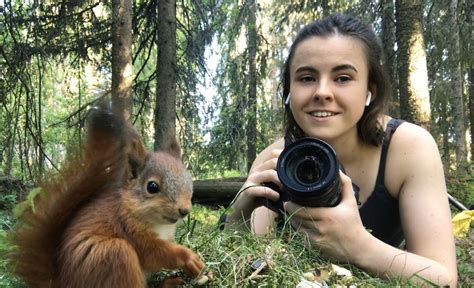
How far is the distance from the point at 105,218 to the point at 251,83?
696 centimetres

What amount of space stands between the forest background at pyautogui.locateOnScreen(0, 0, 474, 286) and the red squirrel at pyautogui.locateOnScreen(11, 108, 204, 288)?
0.33ft

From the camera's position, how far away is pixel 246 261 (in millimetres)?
1164

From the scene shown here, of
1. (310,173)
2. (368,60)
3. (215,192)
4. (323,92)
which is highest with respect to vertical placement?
(368,60)

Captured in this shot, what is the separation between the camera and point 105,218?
121 cm

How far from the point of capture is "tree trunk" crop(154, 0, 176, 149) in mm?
4062

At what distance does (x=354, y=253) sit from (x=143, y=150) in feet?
2.21

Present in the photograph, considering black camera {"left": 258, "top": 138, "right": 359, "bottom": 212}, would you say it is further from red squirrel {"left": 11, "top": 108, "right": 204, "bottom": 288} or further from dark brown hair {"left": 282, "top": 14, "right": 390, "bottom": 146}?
dark brown hair {"left": 282, "top": 14, "right": 390, "bottom": 146}

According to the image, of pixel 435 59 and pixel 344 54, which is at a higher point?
pixel 435 59

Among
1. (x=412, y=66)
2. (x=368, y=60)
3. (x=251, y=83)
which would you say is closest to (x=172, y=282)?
(x=368, y=60)

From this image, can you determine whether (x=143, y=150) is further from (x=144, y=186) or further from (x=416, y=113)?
(x=416, y=113)

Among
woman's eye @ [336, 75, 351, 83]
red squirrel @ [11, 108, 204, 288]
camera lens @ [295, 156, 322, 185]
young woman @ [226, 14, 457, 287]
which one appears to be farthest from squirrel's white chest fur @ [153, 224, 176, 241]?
woman's eye @ [336, 75, 351, 83]

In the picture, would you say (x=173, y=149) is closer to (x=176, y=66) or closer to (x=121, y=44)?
(x=121, y=44)

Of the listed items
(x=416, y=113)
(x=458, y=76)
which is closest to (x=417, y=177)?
(x=416, y=113)

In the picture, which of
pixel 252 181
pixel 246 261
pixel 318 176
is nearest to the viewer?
pixel 246 261
